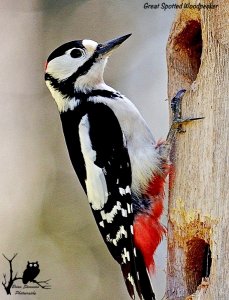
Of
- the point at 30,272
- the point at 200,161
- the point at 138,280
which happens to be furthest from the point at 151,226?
the point at 30,272

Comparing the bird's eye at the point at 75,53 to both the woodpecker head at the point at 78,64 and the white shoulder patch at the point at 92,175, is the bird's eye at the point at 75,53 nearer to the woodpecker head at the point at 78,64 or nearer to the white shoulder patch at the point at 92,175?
the woodpecker head at the point at 78,64

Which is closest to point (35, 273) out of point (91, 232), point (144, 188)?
point (91, 232)

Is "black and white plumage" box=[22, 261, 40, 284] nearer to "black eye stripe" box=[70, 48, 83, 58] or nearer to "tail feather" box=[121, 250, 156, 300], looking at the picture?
"tail feather" box=[121, 250, 156, 300]

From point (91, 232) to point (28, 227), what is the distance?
0.68ft

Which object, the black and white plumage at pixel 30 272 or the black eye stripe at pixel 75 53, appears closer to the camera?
the black eye stripe at pixel 75 53

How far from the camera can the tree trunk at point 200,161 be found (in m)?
2.06

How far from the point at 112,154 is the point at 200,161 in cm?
32

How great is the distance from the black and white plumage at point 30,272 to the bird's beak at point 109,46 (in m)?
0.69

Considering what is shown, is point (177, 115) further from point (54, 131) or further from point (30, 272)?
point (30, 272)

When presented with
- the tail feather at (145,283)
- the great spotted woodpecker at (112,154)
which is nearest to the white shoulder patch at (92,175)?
the great spotted woodpecker at (112,154)

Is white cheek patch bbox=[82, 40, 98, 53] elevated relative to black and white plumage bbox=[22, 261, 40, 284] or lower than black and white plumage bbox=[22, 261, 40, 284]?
elevated

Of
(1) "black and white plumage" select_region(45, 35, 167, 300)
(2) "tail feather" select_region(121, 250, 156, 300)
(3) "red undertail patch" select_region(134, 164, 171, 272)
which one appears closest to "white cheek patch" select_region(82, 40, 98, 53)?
(1) "black and white plumage" select_region(45, 35, 167, 300)

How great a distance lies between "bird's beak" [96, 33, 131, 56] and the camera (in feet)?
7.61

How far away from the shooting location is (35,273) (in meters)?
2.50
